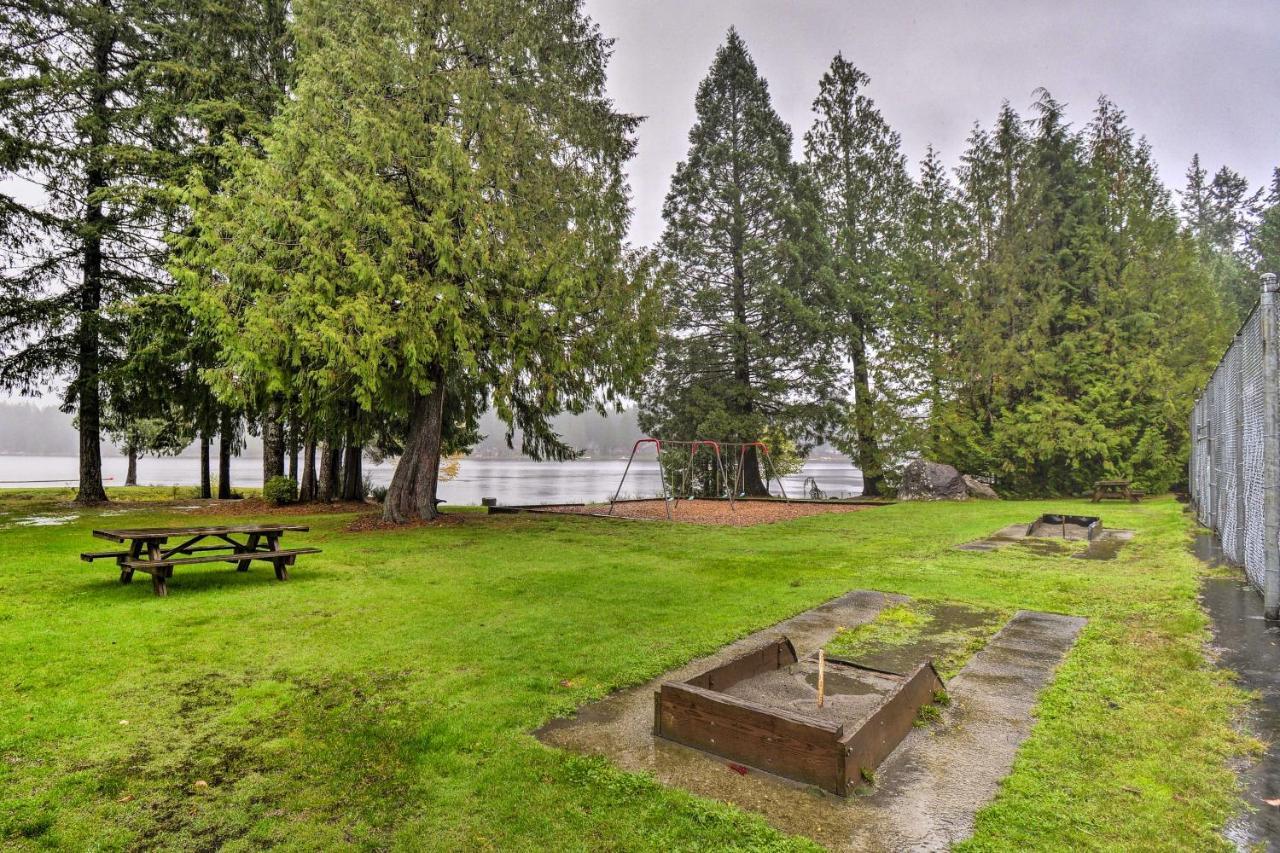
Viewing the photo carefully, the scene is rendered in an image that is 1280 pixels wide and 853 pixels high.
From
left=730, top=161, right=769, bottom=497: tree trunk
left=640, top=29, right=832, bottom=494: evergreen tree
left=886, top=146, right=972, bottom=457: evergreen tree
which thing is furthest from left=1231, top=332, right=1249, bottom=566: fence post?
left=730, top=161, right=769, bottom=497: tree trunk

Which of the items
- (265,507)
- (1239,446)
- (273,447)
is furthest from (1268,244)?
(265,507)

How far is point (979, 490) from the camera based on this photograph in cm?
1881

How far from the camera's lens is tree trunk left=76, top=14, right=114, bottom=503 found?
1503 cm

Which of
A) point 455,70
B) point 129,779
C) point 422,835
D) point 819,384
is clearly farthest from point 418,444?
point 819,384

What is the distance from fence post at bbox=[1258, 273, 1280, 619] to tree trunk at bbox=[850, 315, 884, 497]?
1599 centimetres

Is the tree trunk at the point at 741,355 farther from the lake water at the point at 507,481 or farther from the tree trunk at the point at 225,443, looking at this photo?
the tree trunk at the point at 225,443

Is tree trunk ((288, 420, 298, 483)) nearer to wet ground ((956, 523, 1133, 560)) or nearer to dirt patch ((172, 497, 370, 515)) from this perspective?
dirt patch ((172, 497, 370, 515))

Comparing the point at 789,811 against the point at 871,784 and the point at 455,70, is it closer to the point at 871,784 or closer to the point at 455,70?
the point at 871,784

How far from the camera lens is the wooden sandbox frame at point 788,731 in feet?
8.51

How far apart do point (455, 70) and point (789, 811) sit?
42.2ft

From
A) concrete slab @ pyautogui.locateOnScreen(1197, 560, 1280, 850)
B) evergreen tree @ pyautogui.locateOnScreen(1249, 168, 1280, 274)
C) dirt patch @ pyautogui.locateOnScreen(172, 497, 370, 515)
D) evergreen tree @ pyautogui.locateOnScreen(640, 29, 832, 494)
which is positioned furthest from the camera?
evergreen tree @ pyautogui.locateOnScreen(1249, 168, 1280, 274)

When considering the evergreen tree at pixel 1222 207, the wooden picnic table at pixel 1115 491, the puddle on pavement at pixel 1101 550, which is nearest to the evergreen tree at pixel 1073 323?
the wooden picnic table at pixel 1115 491

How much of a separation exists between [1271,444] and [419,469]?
12.2 metres

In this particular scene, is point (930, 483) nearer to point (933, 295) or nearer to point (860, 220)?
point (933, 295)
